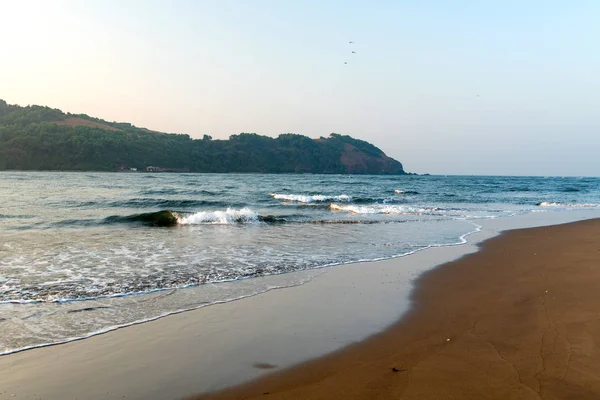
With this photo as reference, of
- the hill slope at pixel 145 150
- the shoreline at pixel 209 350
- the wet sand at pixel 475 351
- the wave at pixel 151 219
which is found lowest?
the wave at pixel 151 219

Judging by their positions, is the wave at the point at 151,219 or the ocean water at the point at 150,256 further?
the wave at the point at 151,219

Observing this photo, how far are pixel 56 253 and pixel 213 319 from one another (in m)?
6.50

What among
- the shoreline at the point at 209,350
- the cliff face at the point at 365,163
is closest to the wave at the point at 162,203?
the shoreline at the point at 209,350

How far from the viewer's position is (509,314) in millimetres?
5598

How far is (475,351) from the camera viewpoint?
434cm

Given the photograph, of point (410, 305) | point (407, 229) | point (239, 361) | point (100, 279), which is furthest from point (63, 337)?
point (407, 229)

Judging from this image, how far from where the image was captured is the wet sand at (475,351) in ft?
11.5

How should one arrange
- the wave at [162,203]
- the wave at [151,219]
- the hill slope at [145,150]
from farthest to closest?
the hill slope at [145,150] < the wave at [162,203] < the wave at [151,219]

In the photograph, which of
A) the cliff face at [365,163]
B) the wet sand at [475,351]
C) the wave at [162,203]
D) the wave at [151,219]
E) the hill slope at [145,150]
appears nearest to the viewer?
the wet sand at [475,351]

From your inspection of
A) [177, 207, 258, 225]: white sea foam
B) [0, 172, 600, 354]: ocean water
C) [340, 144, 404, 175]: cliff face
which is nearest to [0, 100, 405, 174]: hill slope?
[340, 144, 404, 175]: cliff face

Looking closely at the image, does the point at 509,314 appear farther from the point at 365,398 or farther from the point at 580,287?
the point at 365,398

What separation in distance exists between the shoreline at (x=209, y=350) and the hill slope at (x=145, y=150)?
8535 cm

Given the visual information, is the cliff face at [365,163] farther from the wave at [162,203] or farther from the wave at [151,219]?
the wave at [151,219]

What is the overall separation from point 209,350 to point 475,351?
2.80 metres
